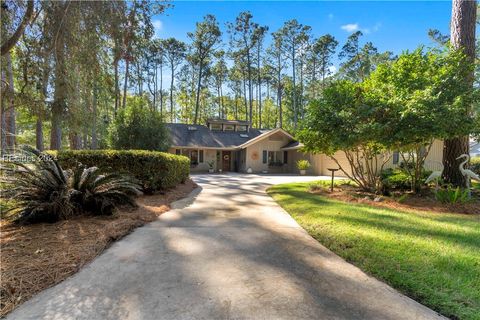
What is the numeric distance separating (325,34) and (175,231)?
33136mm

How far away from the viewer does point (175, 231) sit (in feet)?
15.3

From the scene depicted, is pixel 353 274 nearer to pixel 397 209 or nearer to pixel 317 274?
pixel 317 274

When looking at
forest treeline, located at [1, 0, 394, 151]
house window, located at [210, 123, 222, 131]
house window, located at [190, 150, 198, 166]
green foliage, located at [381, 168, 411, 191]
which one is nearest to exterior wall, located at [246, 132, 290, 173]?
house window, located at [190, 150, 198, 166]

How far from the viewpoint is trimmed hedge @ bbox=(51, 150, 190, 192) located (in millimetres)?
7160

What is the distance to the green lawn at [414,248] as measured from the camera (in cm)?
261

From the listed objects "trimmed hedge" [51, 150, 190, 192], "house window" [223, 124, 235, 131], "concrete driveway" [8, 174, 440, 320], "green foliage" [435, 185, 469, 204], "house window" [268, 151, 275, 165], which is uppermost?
"house window" [223, 124, 235, 131]

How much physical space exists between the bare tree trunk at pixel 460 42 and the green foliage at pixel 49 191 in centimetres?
998

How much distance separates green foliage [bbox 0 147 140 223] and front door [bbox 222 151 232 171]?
65.7ft

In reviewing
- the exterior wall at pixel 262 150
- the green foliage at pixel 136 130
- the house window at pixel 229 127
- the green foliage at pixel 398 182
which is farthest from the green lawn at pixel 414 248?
the house window at pixel 229 127

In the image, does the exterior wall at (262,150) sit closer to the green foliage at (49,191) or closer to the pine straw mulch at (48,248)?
the pine straw mulch at (48,248)

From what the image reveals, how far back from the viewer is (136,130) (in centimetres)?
1445

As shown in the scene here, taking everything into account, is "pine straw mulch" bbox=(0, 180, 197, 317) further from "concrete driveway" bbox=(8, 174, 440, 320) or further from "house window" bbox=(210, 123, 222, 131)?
"house window" bbox=(210, 123, 222, 131)

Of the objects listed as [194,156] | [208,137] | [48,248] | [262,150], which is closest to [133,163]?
[48,248]

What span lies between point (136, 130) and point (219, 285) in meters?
13.3
